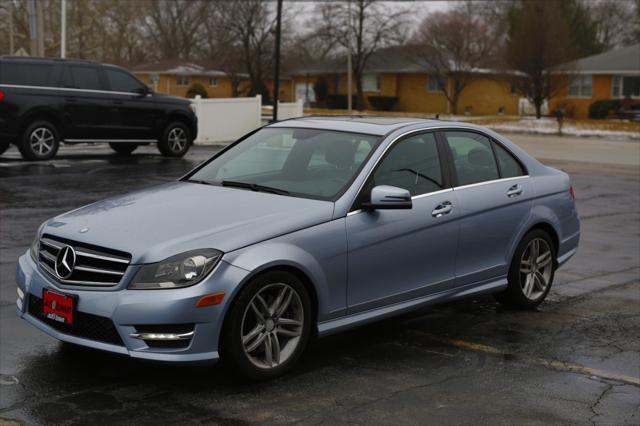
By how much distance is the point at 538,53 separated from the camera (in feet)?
159

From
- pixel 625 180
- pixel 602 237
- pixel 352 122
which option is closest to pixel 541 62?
pixel 625 180

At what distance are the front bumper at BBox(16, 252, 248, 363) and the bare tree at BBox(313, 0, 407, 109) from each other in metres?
60.8

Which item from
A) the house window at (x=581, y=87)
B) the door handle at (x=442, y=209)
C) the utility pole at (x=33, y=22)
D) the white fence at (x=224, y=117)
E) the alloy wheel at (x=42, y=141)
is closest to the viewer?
the door handle at (x=442, y=209)

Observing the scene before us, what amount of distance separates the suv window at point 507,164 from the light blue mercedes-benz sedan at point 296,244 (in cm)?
1

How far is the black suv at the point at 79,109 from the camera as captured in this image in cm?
1758

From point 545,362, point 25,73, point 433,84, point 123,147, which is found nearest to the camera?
point 545,362

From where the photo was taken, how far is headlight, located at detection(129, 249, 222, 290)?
505 centimetres

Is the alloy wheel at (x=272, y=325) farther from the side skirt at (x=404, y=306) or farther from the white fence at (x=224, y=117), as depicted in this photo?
the white fence at (x=224, y=117)

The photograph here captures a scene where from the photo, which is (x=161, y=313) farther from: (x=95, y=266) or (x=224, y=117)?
(x=224, y=117)

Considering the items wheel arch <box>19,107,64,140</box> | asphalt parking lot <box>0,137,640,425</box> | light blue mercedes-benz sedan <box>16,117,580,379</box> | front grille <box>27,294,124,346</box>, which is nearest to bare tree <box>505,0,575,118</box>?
wheel arch <box>19,107,64,140</box>

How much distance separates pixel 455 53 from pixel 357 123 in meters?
55.3

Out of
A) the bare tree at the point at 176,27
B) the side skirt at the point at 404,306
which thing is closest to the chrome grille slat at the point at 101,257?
the side skirt at the point at 404,306

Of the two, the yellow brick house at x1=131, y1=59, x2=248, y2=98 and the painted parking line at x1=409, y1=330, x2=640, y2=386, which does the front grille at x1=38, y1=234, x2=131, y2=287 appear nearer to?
the painted parking line at x1=409, y1=330, x2=640, y2=386

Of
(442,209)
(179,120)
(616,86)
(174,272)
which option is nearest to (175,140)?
(179,120)
